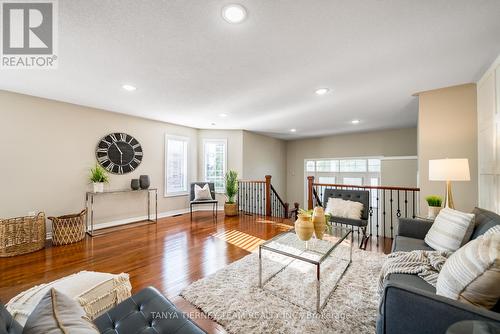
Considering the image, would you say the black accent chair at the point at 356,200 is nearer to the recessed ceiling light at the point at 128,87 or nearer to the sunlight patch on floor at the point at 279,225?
the sunlight patch on floor at the point at 279,225

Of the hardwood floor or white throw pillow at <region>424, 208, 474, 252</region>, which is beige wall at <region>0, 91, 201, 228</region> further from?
white throw pillow at <region>424, 208, 474, 252</region>

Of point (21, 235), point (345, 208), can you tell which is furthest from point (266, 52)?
point (21, 235)

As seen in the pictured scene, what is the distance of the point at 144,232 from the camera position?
372 centimetres

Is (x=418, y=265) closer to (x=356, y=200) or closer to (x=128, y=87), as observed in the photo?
(x=356, y=200)

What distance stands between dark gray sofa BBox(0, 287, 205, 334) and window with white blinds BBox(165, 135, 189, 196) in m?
4.08

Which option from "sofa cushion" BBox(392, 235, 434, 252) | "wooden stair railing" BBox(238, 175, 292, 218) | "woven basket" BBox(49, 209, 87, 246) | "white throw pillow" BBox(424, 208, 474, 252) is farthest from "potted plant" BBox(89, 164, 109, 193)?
"white throw pillow" BBox(424, 208, 474, 252)

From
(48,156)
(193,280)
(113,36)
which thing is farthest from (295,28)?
(48,156)

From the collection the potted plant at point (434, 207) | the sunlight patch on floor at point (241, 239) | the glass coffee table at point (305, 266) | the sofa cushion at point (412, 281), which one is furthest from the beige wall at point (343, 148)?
the sofa cushion at point (412, 281)

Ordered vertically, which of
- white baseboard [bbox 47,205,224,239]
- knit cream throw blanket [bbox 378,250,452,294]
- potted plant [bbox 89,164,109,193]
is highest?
potted plant [bbox 89,164,109,193]

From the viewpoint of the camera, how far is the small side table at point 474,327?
0.75m

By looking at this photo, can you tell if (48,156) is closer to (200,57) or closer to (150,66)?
(150,66)

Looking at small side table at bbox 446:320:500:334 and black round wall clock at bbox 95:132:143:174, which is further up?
black round wall clock at bbox 95:132:143:174

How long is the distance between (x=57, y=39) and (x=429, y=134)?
14.9 ft

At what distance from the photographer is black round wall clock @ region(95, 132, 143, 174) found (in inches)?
155
